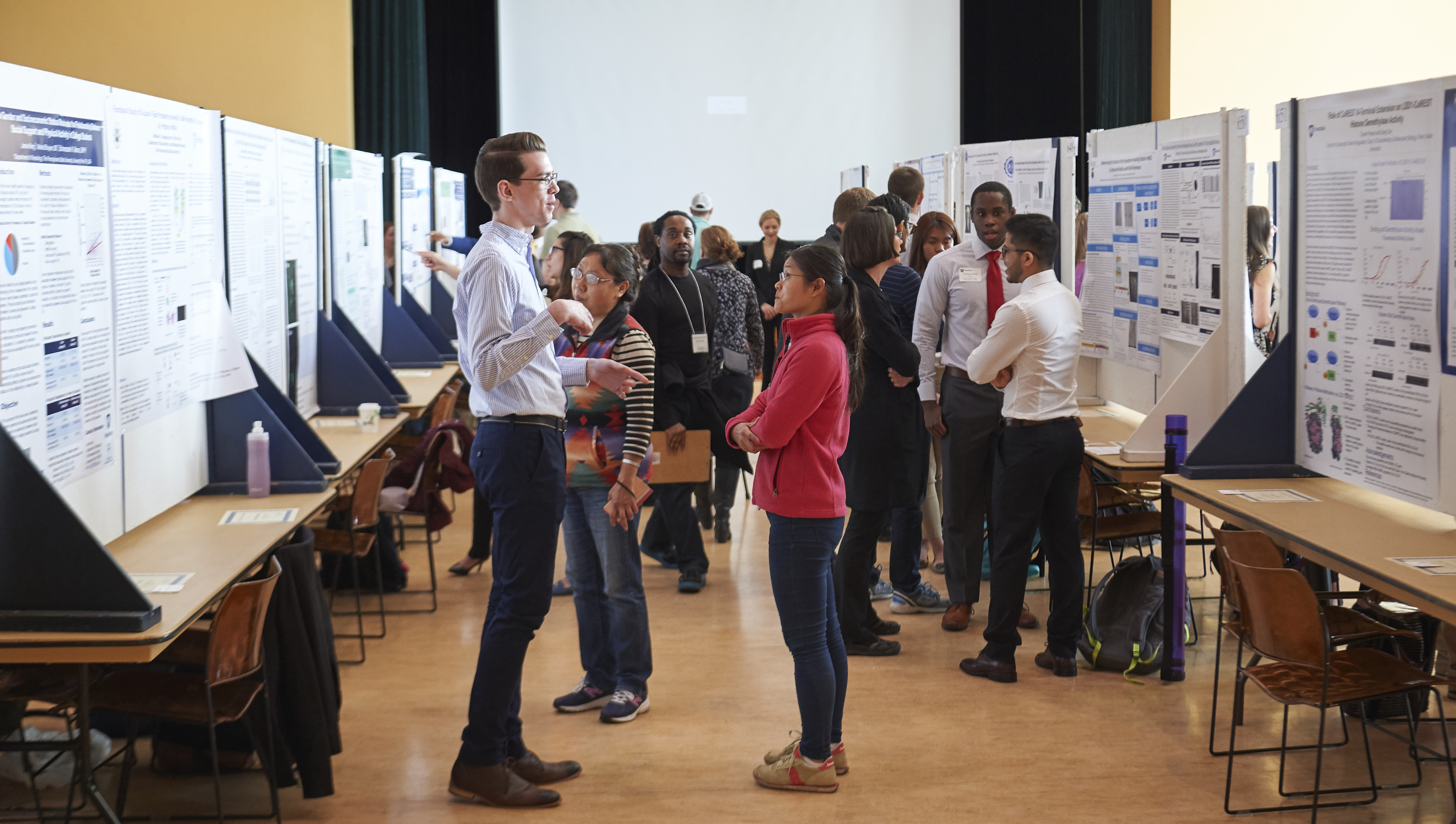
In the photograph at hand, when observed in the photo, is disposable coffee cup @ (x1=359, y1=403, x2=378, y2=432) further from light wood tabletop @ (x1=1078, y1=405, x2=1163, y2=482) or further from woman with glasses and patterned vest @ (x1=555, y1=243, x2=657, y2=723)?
light wood tabletop @ (x1=1078, y1=405, x2=1163, y2=482)

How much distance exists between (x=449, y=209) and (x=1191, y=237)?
19.2 ft

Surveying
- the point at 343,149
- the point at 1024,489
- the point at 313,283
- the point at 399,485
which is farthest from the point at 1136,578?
the point at 343,149

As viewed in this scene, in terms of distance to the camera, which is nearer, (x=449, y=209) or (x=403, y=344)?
(x=403, y=344)

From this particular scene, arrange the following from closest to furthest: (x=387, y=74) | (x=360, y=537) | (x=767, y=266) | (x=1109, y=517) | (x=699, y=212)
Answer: (x=360, y=537), (x=1109, y=517), (x=699, y=212), (x=767, y=266), (x=387, y=74)

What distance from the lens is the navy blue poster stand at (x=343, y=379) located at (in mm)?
4957

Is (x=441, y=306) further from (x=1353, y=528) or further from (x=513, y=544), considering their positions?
(x=1353, y=528)

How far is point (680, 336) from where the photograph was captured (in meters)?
4.73

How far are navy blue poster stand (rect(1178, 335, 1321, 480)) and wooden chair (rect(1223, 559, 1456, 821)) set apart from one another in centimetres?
67

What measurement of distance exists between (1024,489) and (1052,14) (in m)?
8.60

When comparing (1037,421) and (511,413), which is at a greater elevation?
(511,413)

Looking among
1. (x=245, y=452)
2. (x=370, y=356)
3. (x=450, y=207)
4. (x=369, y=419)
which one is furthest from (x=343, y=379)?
(x=450, y=207)

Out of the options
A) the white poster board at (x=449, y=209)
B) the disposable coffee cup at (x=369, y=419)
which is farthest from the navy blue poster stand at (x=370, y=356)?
the white poster board at (x=449, y=209)

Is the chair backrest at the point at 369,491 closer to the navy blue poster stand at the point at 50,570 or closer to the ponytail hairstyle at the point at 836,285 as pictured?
the navy blue poster stand at the point at 50,570

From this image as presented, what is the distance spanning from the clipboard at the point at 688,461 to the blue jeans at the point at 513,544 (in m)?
1.78
